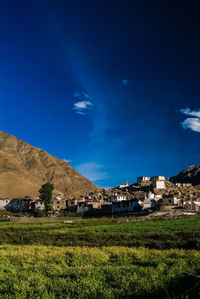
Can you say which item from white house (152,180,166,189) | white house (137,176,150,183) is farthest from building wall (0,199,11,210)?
white house (137,176,150,183)

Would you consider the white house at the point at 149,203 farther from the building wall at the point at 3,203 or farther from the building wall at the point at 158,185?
the building wall at the point at 3,203

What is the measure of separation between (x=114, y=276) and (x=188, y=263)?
4.18 m

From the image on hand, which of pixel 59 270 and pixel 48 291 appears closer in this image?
pixel 48 291

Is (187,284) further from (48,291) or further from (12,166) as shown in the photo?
(12,166)

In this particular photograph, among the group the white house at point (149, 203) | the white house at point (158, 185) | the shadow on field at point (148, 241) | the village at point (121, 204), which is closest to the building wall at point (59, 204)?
the village at point (121, 204)

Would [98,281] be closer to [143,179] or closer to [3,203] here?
[3,203]

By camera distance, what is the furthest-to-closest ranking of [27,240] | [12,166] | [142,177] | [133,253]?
[12,166] → [142,177] → [27,240] → [133,253]

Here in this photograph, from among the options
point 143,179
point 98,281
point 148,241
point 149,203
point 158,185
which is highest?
point 143,179

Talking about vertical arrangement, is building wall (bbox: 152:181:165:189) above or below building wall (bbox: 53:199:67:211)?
above

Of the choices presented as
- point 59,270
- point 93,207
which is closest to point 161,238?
point 59,270

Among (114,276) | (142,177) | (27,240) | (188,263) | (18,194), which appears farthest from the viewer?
(142,177)

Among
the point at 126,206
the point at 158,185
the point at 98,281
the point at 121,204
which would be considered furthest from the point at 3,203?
the point at 98,281

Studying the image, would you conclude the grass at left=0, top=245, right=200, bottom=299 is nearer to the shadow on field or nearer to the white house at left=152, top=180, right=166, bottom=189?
the shadow on field

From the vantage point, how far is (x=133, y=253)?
55.3 feet
